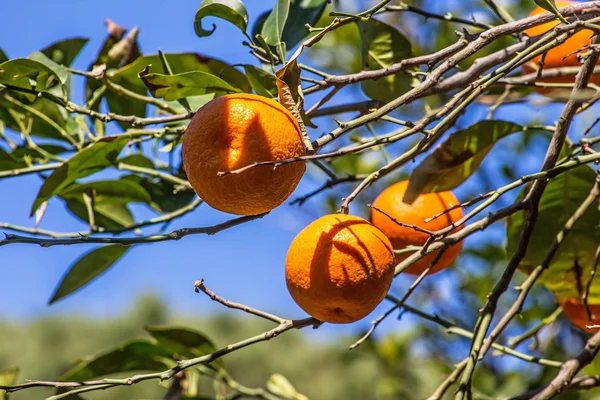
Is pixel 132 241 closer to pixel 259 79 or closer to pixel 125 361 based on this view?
pixel 259 79

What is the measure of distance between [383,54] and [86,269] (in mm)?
465

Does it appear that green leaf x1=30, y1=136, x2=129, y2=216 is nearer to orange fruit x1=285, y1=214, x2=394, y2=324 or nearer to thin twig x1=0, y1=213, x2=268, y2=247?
thin twig x1=0, y1=213, x2=268, y2=247

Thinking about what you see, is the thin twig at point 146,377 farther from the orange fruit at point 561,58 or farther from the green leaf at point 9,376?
the orange fruit at point 561,58

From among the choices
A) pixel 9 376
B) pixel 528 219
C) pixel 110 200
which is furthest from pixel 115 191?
pixel 528 219

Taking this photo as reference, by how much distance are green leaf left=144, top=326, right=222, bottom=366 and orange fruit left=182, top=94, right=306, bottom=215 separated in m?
0.44

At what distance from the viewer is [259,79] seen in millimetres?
755

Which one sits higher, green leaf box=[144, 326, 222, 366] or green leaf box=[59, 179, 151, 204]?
green leaf box=[59, 179, 151, 204]

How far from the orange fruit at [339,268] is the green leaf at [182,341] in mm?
379

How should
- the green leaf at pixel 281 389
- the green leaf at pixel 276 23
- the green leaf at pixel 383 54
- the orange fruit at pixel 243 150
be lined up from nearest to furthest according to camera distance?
1. the orange fruit at pixel 243 150
2. the green leaf at pixel 276 23
3. the green leaf at pixel 383 54
4. the green leaf at pixel 281 389

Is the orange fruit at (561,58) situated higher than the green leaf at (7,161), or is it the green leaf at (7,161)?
the green leaf at (7,161)

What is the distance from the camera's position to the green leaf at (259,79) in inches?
29.1

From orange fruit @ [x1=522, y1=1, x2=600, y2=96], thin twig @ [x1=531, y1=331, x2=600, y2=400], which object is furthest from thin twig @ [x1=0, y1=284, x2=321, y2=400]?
orange fruit @ [x1=522, y1=1, x2=600, y2=96]

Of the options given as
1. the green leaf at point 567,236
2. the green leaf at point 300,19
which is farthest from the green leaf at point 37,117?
the green leaf at point 567,236

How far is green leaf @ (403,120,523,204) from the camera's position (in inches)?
32.2
